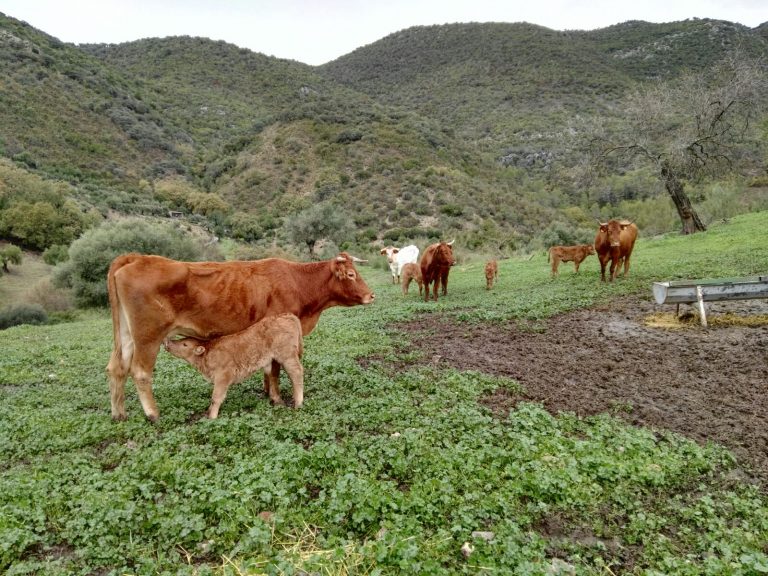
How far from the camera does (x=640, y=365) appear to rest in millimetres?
7824

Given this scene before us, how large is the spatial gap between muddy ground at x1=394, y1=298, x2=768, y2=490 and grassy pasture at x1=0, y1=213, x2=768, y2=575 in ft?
1.54

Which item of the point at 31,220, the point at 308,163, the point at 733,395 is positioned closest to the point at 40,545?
the point at 733,395

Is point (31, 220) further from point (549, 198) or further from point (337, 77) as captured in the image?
point (337, 77)

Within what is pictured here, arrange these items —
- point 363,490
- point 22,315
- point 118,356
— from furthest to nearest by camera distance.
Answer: point 22,315, point 118,356, point 363,490

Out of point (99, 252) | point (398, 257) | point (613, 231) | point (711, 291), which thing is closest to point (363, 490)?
point (711, 291)

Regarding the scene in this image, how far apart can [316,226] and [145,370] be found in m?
34.3

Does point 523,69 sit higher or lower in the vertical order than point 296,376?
higher

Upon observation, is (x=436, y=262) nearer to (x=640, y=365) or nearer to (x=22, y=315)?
(x=640, y=365)

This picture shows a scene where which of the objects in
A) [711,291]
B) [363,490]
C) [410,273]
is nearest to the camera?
[363,490]

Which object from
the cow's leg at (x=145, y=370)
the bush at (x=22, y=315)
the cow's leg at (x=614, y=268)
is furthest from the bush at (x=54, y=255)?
the cow's leg at (x=614, y=268)

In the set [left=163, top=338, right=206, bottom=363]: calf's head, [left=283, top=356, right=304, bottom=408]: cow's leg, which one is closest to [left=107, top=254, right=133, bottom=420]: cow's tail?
[left=163, top=338, right=206, bottom=363]: calf's head

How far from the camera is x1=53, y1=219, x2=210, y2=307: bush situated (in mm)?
25641

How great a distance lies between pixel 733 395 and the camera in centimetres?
642

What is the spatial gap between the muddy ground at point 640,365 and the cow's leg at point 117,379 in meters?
4.64
